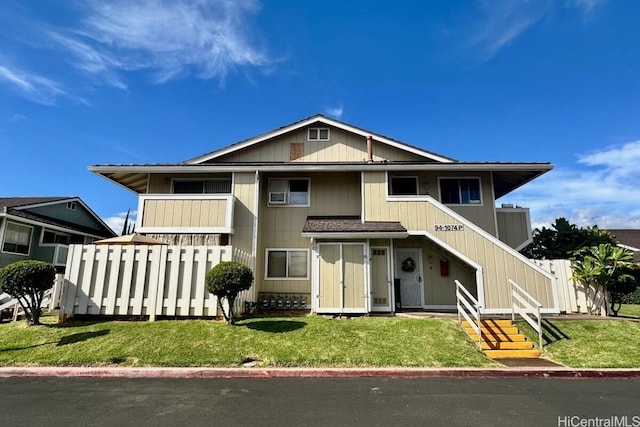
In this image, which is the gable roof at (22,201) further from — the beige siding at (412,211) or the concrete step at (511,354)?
the concrete step at (511,354)

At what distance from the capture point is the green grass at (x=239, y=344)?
7.61 m

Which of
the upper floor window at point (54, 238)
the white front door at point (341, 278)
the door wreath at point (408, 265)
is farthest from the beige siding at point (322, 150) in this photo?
the upper floor window at point (54, 238)

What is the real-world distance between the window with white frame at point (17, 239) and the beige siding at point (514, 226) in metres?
24.8

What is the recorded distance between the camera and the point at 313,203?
14.7 m

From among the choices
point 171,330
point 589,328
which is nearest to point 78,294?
point 171,330

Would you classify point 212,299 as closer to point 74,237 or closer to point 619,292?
point 619,292

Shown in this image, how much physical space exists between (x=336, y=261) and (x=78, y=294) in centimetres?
805

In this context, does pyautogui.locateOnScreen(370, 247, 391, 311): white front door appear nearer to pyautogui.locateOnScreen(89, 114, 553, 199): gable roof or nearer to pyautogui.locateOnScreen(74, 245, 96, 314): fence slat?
pyautogui.locateOnScreen(89, 114, 553, 199): gable roof

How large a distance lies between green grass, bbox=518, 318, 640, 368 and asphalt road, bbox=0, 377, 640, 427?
0.94 metres

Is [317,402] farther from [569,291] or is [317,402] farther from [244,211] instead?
[569,291]

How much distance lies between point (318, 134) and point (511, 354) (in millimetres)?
11856

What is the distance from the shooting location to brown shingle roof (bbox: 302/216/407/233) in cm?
1195

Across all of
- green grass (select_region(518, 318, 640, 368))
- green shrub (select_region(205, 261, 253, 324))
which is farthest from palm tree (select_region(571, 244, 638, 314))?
green shrub (select_region(205, 261, 253, 324))

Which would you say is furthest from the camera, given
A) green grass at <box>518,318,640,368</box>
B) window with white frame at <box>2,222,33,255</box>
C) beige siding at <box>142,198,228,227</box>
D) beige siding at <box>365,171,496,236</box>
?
window with white frame at <box>2,222,33,255</box>
